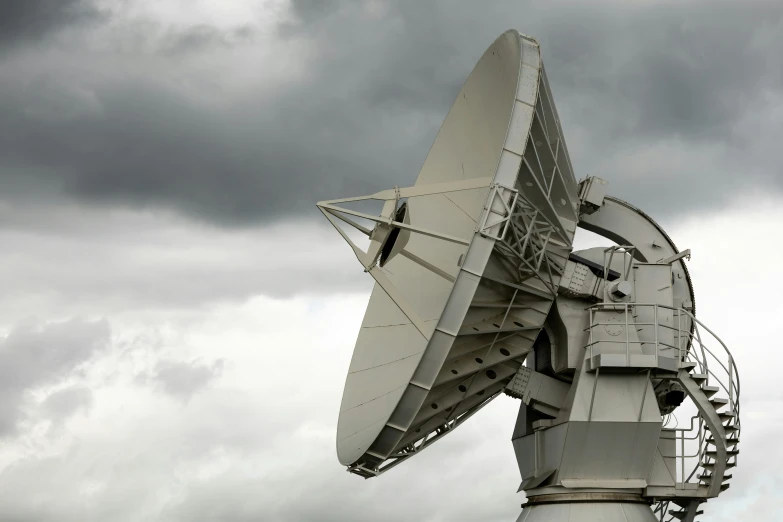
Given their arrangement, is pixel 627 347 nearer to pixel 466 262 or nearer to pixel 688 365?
pixel 688 365

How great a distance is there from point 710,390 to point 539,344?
3.43m

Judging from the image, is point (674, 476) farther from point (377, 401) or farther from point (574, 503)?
point (377, 401)

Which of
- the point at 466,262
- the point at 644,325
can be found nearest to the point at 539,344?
the point at 644,325

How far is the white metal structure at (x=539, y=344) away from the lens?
1956cm

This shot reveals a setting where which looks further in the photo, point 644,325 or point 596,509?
point 644,325

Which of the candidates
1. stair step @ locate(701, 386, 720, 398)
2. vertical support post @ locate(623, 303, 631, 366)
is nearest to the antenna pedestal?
stair step @ locate(701, 386, 720, 398)

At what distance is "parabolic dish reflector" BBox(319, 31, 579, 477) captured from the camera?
697 inches

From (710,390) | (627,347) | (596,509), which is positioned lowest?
(596,509)

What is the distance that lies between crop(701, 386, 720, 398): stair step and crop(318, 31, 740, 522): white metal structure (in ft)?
0.09

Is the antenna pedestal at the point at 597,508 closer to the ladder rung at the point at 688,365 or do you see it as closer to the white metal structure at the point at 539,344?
the white metal structure at the point at 539,344

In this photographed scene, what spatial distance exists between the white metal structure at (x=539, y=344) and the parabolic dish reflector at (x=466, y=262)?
4 centimetres

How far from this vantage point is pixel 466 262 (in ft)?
56.7

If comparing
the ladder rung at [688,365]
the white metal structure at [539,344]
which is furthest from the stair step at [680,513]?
the ladder rung at [688,365]

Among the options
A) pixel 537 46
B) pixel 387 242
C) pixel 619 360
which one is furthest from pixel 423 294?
pixel 537 46
